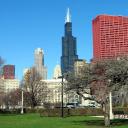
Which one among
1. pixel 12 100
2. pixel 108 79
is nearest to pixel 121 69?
pixel 108 79

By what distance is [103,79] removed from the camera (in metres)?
41.2

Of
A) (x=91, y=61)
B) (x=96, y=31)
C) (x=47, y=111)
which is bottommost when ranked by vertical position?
(x=47, y=111)

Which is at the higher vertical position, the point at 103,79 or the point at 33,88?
the point at 33,88

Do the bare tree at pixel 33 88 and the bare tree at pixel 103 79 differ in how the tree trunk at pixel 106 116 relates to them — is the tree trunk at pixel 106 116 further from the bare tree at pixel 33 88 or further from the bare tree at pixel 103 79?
the bare tree at pixel 33 88

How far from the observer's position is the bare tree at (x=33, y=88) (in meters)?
117

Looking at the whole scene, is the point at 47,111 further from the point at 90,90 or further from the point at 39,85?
the point at 39,85

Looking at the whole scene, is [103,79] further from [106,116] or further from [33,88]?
[33,88]

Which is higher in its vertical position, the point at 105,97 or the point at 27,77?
the point at 27,77

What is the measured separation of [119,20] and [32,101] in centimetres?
6857

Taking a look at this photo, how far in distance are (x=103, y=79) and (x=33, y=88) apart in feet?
253

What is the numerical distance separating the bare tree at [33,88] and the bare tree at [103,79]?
239 ft

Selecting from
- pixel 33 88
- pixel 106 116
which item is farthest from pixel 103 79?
pixel 33 88

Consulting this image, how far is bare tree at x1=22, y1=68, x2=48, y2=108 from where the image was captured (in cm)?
11706

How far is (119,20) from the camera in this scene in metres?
172
